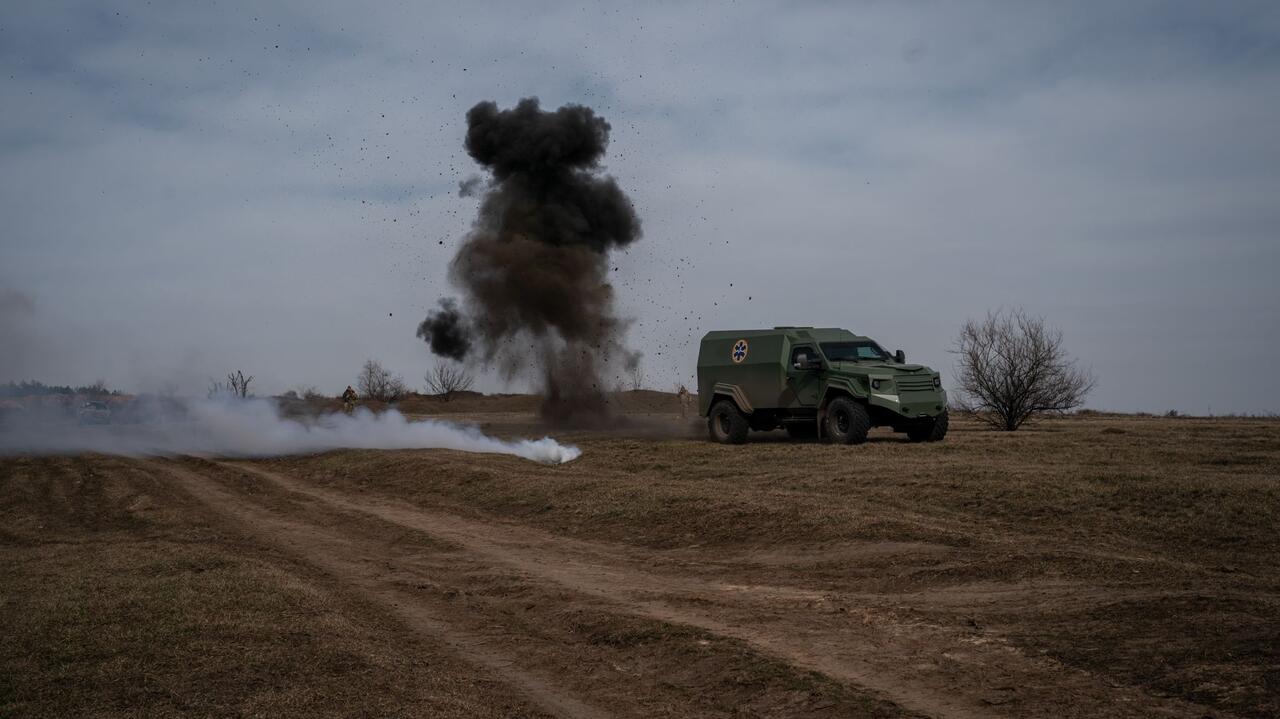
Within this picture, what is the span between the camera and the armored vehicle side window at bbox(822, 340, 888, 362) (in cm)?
2309

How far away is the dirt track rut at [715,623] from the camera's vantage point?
20.1 feet

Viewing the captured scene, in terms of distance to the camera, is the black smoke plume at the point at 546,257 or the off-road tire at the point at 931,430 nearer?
the off-road tire at the point at 931,430

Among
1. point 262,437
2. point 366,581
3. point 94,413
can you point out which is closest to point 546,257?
point 262,437

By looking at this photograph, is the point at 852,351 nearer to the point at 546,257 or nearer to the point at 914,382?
the point at 914,382

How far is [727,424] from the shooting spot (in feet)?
81.0

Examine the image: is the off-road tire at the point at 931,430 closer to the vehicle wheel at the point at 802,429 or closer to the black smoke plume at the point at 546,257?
the vehicle wheel at the point at 802,429

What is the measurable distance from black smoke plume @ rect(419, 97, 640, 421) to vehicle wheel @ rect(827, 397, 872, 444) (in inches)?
449

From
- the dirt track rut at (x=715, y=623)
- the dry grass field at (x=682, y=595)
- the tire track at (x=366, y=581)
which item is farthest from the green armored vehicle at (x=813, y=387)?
the tire track at (x=366, y=581)

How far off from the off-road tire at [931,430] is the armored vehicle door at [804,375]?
2.22 m

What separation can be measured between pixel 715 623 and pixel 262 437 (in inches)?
955

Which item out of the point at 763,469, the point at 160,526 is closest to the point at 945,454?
the point at 763,469

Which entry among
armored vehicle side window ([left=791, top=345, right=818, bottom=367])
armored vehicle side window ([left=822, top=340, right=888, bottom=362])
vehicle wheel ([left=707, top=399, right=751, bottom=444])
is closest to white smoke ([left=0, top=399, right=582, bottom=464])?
vehicle wheel ([left=707, top=399, right=751, bottom=444])

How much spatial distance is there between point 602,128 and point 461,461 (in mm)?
16514

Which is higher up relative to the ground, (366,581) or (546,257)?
(546,257)
